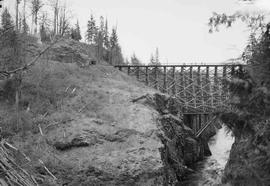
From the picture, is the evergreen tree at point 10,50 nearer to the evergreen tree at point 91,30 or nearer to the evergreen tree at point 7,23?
the evergreen tree at point 7,23

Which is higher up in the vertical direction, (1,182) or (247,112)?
(247,112)

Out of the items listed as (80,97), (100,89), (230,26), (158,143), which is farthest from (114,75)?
(230,26)

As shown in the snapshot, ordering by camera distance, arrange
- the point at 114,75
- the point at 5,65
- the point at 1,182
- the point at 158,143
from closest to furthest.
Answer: the point at 1,182 < the point at 158,143 < the point at 5,65 < the point at 114,75

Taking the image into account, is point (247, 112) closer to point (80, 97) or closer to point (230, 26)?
point (230, 26)

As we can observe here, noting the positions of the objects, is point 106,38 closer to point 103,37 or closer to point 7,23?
point 103,37

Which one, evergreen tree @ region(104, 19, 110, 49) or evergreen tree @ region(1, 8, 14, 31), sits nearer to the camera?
evergreen tree @ region(1, 8, 14, 31)

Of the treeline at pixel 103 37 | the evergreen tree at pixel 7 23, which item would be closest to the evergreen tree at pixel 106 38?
the treeline at pixel 103 37

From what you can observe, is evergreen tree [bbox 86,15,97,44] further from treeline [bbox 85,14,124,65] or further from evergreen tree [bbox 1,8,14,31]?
evergreen tree [bbox 1,8,14,31]

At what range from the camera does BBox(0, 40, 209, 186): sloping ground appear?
11.5 m

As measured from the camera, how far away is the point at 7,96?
1528 centimetres

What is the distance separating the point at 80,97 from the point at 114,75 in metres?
6.91

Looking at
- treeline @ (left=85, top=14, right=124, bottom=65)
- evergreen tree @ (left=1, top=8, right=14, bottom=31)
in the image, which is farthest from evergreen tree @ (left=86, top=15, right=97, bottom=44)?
evergreen tree @ (left=1, top=8, right=14, bottom=31)

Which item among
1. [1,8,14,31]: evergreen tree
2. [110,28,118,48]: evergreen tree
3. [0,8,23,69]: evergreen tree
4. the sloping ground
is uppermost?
[110,28,118,48]: evergreen tree

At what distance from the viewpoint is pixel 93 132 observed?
1316 centimetres
